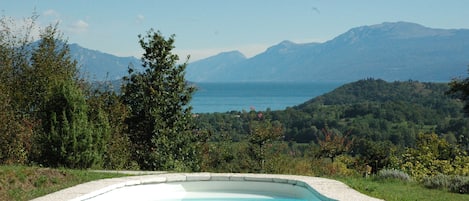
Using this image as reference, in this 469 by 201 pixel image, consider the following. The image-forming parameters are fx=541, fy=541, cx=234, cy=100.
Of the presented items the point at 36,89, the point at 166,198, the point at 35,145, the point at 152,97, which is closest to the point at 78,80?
the point at 36,89

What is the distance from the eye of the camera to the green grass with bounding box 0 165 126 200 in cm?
928

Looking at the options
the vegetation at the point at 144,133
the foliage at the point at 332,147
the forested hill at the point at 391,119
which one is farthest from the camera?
the forested hill at the point at 391,119

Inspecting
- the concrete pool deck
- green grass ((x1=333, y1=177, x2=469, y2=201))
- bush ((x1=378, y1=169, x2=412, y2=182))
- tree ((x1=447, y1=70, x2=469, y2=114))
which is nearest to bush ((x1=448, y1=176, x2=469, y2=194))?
green grass ((x1=333, y1=177, x2=469, y2=201))

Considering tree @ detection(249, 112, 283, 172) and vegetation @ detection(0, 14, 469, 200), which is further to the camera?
tree @ detection(249, 112, 283, 172)

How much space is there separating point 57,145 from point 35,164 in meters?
0.87

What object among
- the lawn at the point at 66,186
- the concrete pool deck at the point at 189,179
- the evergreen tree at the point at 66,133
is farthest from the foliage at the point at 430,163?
the evergreen tree at the point at 66,133

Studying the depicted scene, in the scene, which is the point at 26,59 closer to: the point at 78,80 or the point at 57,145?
the point at 78,80

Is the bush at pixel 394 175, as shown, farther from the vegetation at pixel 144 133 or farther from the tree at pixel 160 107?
the tree at pixel 160 107

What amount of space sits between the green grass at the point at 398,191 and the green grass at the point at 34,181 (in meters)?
5.37

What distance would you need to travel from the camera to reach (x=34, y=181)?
10141 millimetres

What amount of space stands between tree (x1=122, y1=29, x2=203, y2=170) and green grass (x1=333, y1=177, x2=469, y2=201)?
217 inches

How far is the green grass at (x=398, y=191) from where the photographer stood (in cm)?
968

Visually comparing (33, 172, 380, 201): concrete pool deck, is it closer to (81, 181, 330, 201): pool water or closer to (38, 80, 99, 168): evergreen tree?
(81, 181, 330, 201): pool water

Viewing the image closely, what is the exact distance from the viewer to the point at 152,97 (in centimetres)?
1636
